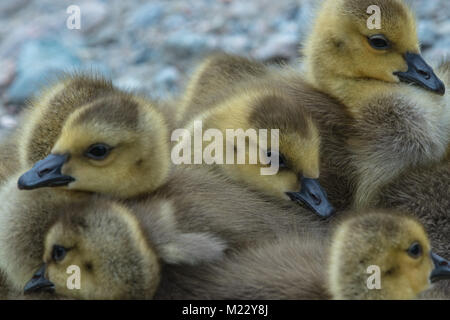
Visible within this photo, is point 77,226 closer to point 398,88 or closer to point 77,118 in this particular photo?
point 77,118

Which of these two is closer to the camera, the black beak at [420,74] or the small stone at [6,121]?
the black beak at [420,74]

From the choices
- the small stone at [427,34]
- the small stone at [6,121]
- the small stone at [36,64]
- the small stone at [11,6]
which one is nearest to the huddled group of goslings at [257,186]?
the small stone at [6,121]

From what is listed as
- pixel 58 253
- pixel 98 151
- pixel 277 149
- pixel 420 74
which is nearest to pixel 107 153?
pixel 98 151

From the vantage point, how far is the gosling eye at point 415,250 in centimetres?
166

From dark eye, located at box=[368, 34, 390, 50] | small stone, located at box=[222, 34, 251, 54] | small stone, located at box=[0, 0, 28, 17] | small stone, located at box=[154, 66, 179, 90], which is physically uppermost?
small stone, located at box=[0, 0, 28, 17]

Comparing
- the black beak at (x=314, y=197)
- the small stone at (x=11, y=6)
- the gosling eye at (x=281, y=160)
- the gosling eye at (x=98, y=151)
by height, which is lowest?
the black beak at (x=314, y=197)

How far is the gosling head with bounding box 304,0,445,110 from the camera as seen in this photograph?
2139 millimetres

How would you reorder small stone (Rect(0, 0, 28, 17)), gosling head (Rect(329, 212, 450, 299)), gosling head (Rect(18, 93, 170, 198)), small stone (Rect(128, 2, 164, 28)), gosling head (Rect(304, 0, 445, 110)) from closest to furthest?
gosling head (Rect(329, 212, 450, 299)) → gosling head (Rect(18, 93, 170, 198)) → gosling head (Rect(304, 0, 445, 110)) → small stone (Rect(128, 2, 164, 28)) → small stone (Rect(0, 0, 28, 17))

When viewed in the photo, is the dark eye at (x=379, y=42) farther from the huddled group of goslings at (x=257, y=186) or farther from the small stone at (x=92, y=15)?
the small stone at (x=92, y=15)

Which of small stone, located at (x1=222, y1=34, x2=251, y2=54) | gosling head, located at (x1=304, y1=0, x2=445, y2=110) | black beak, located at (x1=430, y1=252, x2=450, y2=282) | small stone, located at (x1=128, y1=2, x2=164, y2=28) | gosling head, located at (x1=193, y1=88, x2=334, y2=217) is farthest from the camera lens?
small stone, located at (x1=128, y1=2, x2=164, y2=28)

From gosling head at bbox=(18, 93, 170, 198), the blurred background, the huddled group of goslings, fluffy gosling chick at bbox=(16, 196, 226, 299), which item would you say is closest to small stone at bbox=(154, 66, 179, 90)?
the blurred background

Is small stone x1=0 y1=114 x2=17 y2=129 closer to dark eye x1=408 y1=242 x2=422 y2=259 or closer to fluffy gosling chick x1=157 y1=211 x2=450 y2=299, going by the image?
fluffy gosling chick x1=157 y1=211 x2=450 y2=299

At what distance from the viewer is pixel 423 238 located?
1695 millimetres
